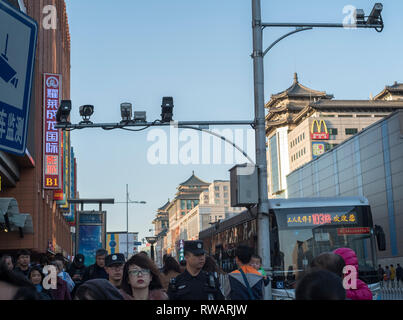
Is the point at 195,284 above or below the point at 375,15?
below

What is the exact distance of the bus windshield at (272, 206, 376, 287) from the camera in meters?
15.2

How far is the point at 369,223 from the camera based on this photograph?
16062mm

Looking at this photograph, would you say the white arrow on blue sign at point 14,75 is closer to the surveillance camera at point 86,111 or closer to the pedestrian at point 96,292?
the pedestrian at point 96,292

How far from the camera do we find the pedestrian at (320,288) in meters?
2.77

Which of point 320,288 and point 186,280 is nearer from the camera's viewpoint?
point 320,288

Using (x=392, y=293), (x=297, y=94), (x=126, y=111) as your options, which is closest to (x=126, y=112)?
(x=126, y=111)

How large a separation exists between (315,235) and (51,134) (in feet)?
67.3

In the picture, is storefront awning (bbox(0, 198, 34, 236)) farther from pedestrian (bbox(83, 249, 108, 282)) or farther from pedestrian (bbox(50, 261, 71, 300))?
pedestrian (bbox(50, 261, 71, 300))

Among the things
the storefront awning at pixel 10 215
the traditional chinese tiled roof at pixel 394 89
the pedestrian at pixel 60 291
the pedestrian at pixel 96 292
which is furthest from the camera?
the traditional chinese tiled roof at pixel 394 89

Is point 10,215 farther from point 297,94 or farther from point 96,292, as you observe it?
point 297,94

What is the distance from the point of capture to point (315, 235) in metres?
15.6

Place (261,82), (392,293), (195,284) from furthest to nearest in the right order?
(392,293)
(261,82)
(195,284)

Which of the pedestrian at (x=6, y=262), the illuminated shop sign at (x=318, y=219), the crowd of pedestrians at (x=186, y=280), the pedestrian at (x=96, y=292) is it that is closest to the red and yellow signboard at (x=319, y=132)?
the illuminated shop sign at (x=318, y=219)
